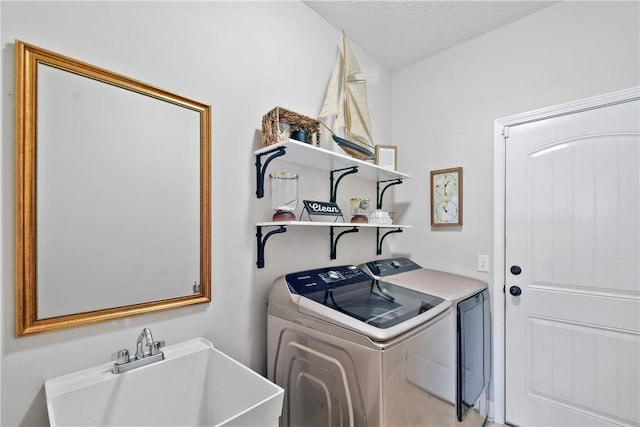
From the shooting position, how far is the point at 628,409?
1.67 m

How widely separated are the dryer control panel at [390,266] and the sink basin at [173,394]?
3.73 feet

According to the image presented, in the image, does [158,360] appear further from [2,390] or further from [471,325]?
[471,325]

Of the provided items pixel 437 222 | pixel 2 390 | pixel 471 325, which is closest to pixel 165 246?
pixel 2 390

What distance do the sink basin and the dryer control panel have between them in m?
1.14

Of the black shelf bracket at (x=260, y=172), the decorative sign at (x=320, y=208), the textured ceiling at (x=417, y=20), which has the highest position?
the textured ceiling at (x=417, y=20)

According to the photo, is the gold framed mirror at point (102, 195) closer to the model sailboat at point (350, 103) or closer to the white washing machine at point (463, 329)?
the model sailboat at point (350, 103)

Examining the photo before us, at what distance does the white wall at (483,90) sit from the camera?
1.78 m

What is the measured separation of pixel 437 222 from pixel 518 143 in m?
0.77

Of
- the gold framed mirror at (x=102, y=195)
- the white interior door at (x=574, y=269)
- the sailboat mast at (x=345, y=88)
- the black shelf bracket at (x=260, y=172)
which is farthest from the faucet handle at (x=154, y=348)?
the white interior door at (x=574, y=269)

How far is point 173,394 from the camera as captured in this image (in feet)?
3.88

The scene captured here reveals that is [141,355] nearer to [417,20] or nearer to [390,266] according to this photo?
[390,266]

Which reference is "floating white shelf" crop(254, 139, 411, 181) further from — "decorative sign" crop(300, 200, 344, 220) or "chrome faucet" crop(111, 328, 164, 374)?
"chrome faucet" crop(111, 328, 164, 374)

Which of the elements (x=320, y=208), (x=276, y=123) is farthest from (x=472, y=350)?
(x=276, y=123)

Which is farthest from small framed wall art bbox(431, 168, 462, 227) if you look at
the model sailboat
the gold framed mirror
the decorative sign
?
the gold framed mirror
